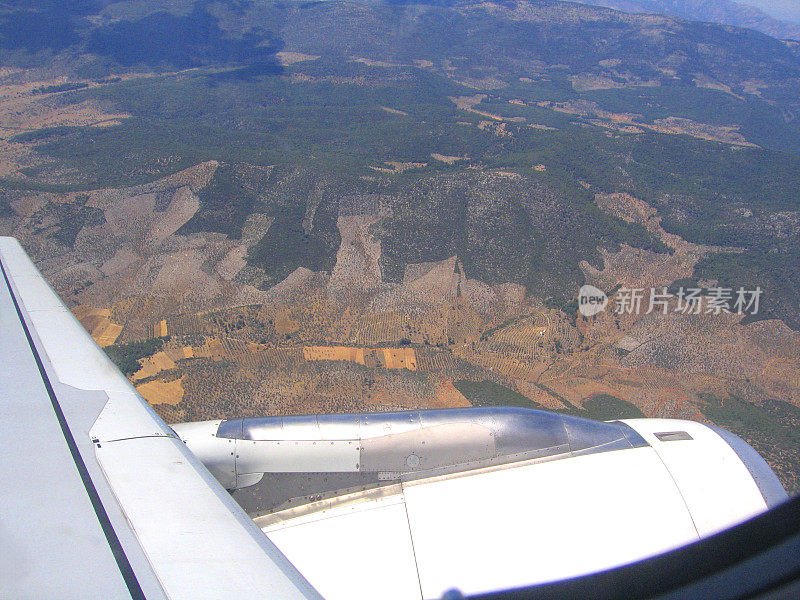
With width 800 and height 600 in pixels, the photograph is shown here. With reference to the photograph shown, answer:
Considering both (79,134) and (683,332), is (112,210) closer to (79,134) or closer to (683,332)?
(79,134)

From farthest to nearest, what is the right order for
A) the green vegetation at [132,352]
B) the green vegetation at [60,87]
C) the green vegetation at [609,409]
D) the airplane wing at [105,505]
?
the green vegetation at [60,87], the green vegetation at [132,352], the green vegetation at [609,409], the airplane wing at [105,505]

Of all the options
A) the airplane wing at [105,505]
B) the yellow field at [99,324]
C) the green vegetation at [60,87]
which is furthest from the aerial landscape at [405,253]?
the airplane wing at [105,505]

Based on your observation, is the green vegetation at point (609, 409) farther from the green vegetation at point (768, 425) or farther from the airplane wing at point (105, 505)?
the airplane wing at point (105, 505)

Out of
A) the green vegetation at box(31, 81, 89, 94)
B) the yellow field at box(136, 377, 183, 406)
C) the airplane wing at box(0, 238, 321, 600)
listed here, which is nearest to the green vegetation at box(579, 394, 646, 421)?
the yellow field at box(136, 377, 183, 406)

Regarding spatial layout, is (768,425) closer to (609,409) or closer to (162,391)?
(609,409)

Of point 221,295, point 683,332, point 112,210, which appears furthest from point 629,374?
point 112,210

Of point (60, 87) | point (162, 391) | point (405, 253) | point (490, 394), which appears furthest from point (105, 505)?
point (60, 87)
